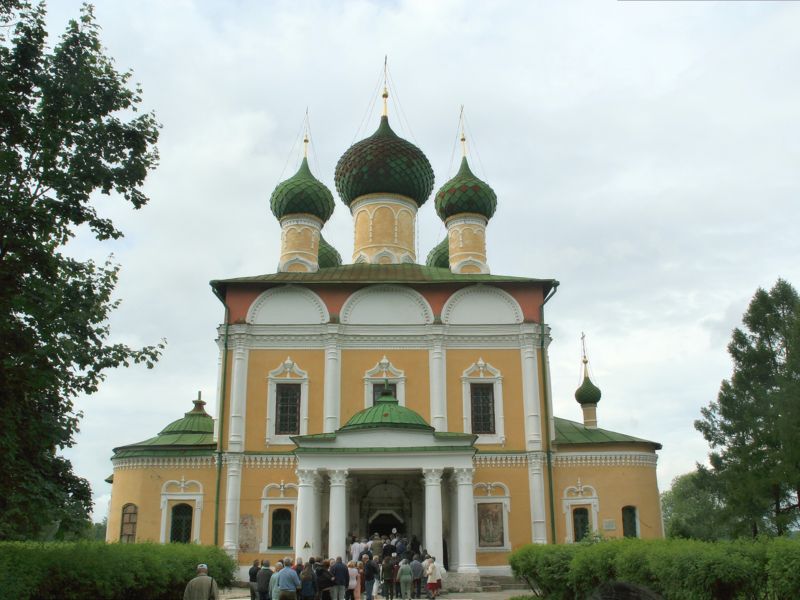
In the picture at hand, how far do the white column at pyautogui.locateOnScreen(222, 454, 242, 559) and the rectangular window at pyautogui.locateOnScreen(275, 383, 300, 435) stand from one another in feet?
4.46

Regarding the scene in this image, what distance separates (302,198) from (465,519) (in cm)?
1173

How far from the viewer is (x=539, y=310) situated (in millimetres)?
22234

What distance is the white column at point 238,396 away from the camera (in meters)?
20.9

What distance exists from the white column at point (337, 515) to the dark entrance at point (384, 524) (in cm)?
271

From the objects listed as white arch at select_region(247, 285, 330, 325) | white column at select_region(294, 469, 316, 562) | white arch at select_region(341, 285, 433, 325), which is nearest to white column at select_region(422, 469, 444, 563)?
white column at select_region(294, 469, 316, 562)

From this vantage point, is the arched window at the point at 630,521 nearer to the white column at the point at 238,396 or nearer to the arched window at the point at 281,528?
the arched window at the point at 281,528

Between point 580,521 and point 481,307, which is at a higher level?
point 481,307

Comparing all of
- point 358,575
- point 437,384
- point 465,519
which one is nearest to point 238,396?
point 437,384

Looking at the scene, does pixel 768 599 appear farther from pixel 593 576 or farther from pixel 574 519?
pixel 574 519

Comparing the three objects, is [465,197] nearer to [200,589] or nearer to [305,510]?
[305,510]

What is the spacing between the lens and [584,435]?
22.0 metres

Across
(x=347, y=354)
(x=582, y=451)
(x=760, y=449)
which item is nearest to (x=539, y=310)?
(x=582, y=451)

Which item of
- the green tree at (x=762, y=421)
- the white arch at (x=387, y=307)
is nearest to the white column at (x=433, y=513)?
the white arch at (x=387, y=307)

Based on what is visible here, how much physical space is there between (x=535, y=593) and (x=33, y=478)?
890cm
